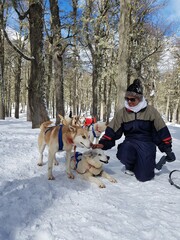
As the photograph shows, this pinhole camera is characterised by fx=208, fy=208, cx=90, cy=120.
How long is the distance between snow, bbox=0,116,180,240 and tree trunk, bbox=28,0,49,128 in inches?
221

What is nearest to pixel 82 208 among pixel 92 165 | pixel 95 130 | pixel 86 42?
pixel 92 165

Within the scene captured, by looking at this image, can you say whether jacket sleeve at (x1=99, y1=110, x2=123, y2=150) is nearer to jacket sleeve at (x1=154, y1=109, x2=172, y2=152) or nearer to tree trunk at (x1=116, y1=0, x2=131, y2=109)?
jacket sleeve at (x1=154, y1=109, x2=172, y2=152)

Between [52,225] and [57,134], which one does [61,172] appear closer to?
[57,134]

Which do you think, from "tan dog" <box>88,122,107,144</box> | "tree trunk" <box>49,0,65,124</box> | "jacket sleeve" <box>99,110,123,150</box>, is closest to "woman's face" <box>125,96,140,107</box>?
"jacket sleeve" <box>99,110,123,150</box>

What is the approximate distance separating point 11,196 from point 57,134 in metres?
1.12

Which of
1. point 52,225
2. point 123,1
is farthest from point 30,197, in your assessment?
point 123,1

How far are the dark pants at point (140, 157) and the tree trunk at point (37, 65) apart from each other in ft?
20.6

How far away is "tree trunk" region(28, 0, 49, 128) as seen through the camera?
A: 877 centimetres

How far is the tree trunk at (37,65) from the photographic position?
877 centimetres

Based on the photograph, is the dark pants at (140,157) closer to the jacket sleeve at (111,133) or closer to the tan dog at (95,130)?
the jacket sleeve at (111,133)

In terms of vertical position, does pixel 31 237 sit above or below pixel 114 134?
below

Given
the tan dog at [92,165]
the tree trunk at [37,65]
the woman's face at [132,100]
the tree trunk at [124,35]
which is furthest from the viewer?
the tree trunk at [37,65]

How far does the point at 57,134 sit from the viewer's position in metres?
3.31

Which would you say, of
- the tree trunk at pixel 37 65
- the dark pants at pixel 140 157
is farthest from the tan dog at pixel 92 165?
the tree trunk at pixel 37 65
